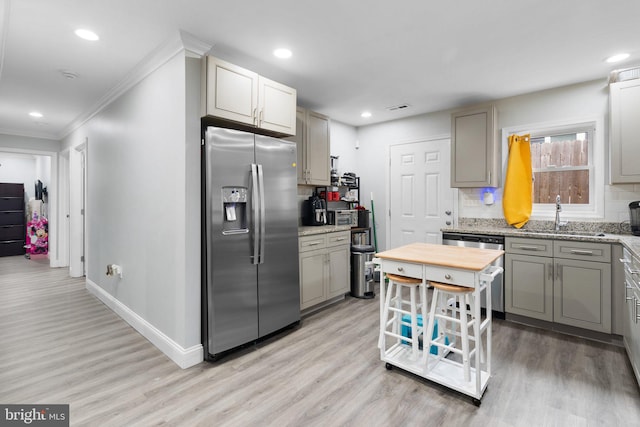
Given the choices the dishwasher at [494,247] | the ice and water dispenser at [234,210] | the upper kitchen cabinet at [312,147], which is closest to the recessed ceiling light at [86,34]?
the ice and water dispenser at [234,210]

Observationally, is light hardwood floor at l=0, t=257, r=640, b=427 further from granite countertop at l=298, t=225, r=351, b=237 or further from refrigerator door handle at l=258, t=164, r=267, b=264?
granite countertop at l=298, t=225, r=351, b=237

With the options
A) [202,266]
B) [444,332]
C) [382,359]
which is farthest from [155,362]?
[444,332]

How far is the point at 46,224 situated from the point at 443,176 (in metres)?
8.89

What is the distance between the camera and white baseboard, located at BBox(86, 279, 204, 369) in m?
2.45

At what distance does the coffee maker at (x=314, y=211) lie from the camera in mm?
4156

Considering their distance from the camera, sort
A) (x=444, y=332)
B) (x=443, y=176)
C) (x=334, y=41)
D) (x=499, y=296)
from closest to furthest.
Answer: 1. (x=444, y=332)
2. (x=334, y=41)
3. (x=499, y=296)
4. (x=443, y=176)

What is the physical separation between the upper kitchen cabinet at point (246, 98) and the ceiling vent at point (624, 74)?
10.3 feet

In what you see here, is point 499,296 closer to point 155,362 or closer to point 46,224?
point 155,362

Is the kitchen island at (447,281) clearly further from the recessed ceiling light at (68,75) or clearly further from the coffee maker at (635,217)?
the recessed ceiling light at (68,75)

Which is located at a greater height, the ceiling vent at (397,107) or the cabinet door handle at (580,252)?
the ceiling vent at (397,107)

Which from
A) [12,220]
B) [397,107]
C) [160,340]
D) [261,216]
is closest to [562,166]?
[397,107]

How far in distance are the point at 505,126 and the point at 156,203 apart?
404cm

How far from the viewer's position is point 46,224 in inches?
293

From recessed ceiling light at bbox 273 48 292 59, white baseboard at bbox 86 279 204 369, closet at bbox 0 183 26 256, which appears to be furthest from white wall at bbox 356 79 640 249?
closet at bbox 0 183 26 256
